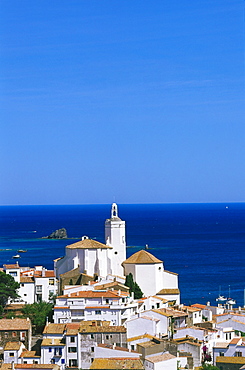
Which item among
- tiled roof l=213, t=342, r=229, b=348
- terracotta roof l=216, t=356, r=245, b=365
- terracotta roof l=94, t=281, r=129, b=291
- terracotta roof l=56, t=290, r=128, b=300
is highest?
terracotta roof l=94, t=281, r=129, b=291

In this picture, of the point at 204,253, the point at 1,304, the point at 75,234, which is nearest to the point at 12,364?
the point at 1,304

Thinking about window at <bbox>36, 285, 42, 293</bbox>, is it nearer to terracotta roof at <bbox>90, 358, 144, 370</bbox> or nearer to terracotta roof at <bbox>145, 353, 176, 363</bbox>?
terracotta roof at <bbox>90, 358, 144, 370</bbox>

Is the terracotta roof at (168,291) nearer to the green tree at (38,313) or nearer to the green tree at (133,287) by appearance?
the green tree at (133,287)

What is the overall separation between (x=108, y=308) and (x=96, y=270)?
8.06 m

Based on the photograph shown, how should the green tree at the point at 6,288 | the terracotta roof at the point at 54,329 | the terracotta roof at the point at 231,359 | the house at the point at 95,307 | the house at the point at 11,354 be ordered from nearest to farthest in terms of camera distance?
the terracotta roof at the point at 231,359, the house at the point at 11,354, the terracotta roof at the point at 54,329, the house at the point at 95,307, the green tree at the point at 6,288

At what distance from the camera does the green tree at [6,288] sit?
34.2m

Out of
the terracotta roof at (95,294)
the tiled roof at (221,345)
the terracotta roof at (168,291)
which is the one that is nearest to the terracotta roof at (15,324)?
the terracotta roof at (95,294)

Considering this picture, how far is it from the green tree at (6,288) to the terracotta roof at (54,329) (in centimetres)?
652

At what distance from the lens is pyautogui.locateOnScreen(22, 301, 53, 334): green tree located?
101 feet

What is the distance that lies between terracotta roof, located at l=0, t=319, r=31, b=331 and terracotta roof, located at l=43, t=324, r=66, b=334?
3.38 feet

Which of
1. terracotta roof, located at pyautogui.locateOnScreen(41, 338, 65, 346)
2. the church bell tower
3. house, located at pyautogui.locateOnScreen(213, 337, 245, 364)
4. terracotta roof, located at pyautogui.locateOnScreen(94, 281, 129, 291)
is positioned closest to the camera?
terracotta roof, located at pyautogui.locateOnScreen(41, 338, 65, 346)

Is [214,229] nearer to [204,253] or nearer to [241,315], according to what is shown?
[204,253]

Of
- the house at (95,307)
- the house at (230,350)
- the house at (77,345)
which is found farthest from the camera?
the house at (95,307)

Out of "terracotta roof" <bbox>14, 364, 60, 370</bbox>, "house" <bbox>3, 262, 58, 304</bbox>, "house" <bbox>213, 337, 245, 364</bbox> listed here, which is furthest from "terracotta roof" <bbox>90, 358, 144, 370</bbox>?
"house" <bbox>3, 262, 58, 304</bbox>
